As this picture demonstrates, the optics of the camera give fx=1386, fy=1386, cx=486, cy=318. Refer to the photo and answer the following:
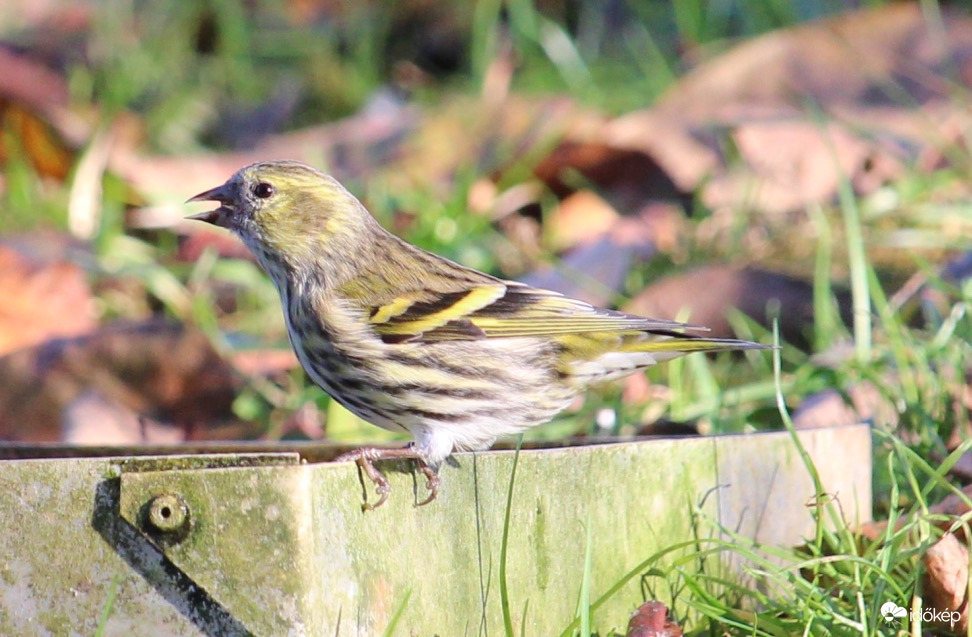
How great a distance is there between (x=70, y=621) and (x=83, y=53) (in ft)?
20.5

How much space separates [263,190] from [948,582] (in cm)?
183

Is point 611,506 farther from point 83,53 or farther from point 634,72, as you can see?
point 83,53

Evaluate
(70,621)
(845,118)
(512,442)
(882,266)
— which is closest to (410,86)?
(845,118)

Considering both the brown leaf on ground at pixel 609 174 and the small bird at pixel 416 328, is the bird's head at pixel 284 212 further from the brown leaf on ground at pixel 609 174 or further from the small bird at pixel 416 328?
the brown leaf on ground at pixel 609 174

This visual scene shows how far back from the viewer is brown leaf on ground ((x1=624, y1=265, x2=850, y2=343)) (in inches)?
169

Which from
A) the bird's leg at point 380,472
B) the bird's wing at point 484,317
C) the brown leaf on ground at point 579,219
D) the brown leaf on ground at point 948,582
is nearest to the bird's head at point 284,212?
the bird's wing at point 484,317

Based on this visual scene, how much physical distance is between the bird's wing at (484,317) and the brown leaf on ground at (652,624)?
83 cm

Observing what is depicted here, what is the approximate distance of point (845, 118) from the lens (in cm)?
559

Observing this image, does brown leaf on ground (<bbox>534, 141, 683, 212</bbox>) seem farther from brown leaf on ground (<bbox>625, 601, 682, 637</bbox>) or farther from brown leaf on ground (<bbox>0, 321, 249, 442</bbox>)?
brown leaf on ground (<bbox>625, 601, 682, 637</bbox>)

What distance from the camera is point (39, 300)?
481 cm

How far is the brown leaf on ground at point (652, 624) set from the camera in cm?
228

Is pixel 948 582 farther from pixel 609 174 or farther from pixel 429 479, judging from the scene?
pixel 609 174

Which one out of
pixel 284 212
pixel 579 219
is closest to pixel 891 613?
pixel 284 212

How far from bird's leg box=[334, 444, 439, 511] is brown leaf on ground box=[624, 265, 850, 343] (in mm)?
2001
